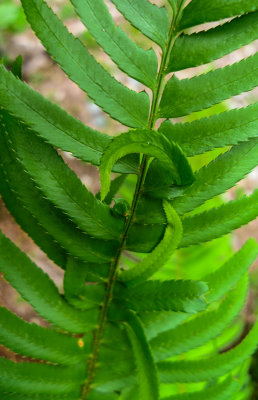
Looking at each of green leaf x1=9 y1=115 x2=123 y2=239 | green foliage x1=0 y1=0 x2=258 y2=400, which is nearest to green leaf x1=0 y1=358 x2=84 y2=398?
green foliage x1=0 y1=0 x2=258 y2=400

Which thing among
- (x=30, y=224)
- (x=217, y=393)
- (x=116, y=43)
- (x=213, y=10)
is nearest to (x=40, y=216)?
(x=30, y=224)

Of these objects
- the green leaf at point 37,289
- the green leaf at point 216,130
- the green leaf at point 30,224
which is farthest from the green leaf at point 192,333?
the green leaf at point 216,130

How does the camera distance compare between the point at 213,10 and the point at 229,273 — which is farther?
the point at 229,273

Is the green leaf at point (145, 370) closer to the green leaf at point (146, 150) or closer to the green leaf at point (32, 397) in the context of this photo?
the green leaf at point (32, 397)

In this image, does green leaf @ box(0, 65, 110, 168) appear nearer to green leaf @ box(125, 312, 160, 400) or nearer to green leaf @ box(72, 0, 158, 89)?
green leaf @ box(72, 0, 158, 89)

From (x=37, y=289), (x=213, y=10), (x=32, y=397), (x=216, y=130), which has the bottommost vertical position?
(x=32, y=397)

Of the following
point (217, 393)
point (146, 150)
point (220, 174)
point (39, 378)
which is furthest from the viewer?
point (217, 393)

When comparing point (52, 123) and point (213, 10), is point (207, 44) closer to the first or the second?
point (213, 10)
